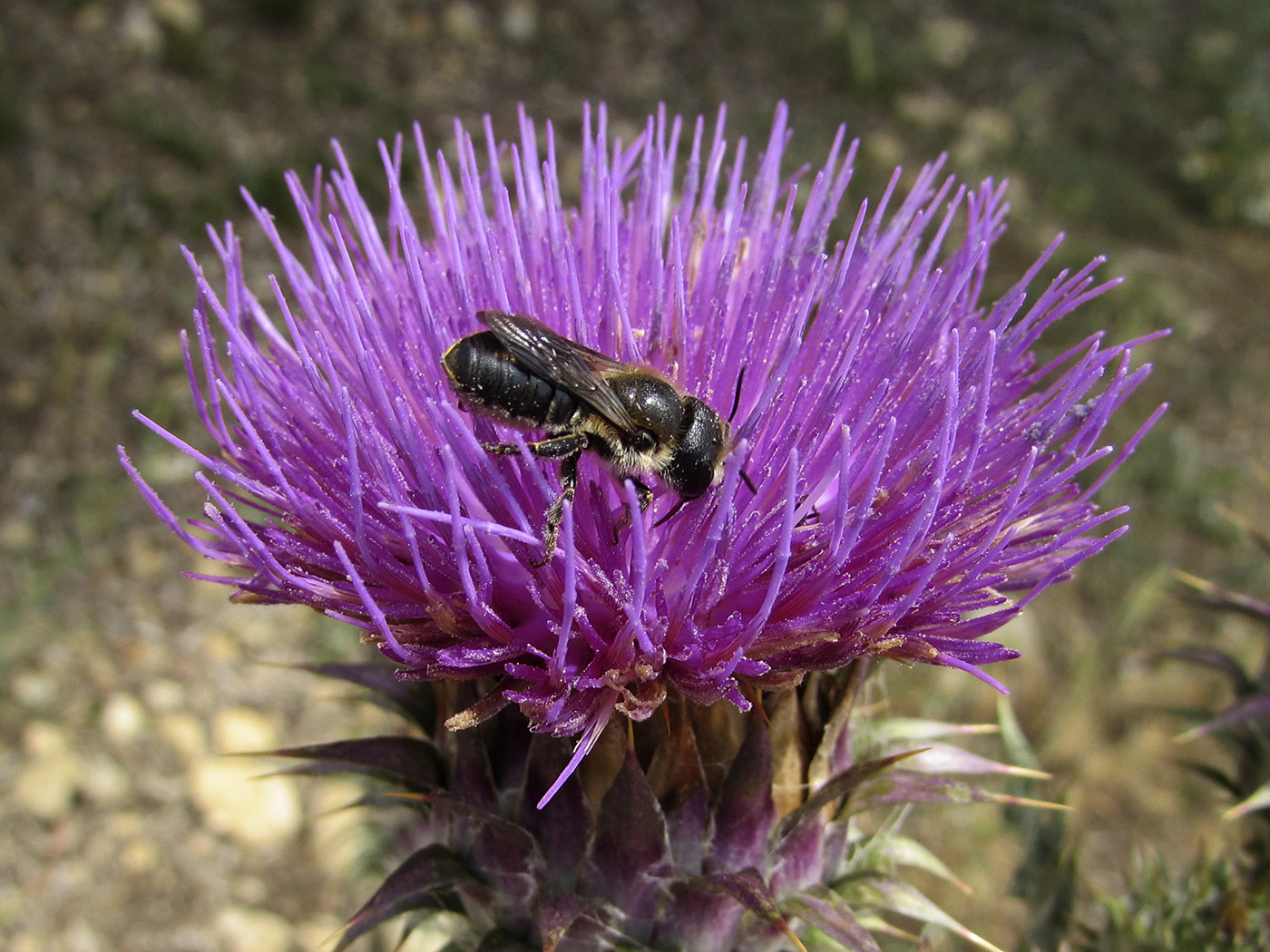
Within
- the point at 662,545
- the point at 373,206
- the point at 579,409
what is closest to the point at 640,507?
the point at 662,545

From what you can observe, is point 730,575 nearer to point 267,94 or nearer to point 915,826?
point 915,826

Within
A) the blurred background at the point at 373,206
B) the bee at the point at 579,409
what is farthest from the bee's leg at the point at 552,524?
the blurred background at the point at 373,206

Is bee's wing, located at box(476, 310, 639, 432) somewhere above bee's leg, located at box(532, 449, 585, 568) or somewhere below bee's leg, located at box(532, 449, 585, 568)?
above

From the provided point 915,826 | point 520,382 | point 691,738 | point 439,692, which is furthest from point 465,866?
point 915,826

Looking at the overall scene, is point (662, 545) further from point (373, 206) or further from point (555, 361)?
point (373, 206)

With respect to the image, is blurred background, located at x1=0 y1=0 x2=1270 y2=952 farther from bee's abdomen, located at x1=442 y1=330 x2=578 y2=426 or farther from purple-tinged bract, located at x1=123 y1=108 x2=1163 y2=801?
bee's abdomen, located at x1=442 y1=330 x2=578 y2=426

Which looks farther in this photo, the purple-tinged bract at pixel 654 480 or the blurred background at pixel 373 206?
the blurred background at pixel 373 206

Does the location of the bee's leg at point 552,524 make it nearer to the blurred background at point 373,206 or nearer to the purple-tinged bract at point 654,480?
the purple-tinged bract at point 654,480

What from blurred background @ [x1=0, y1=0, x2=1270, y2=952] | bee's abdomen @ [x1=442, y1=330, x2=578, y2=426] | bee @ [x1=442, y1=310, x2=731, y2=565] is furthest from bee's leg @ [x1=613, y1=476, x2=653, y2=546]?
blurred background @ [x1=0, y1=0, x2=1270, y2=952]
